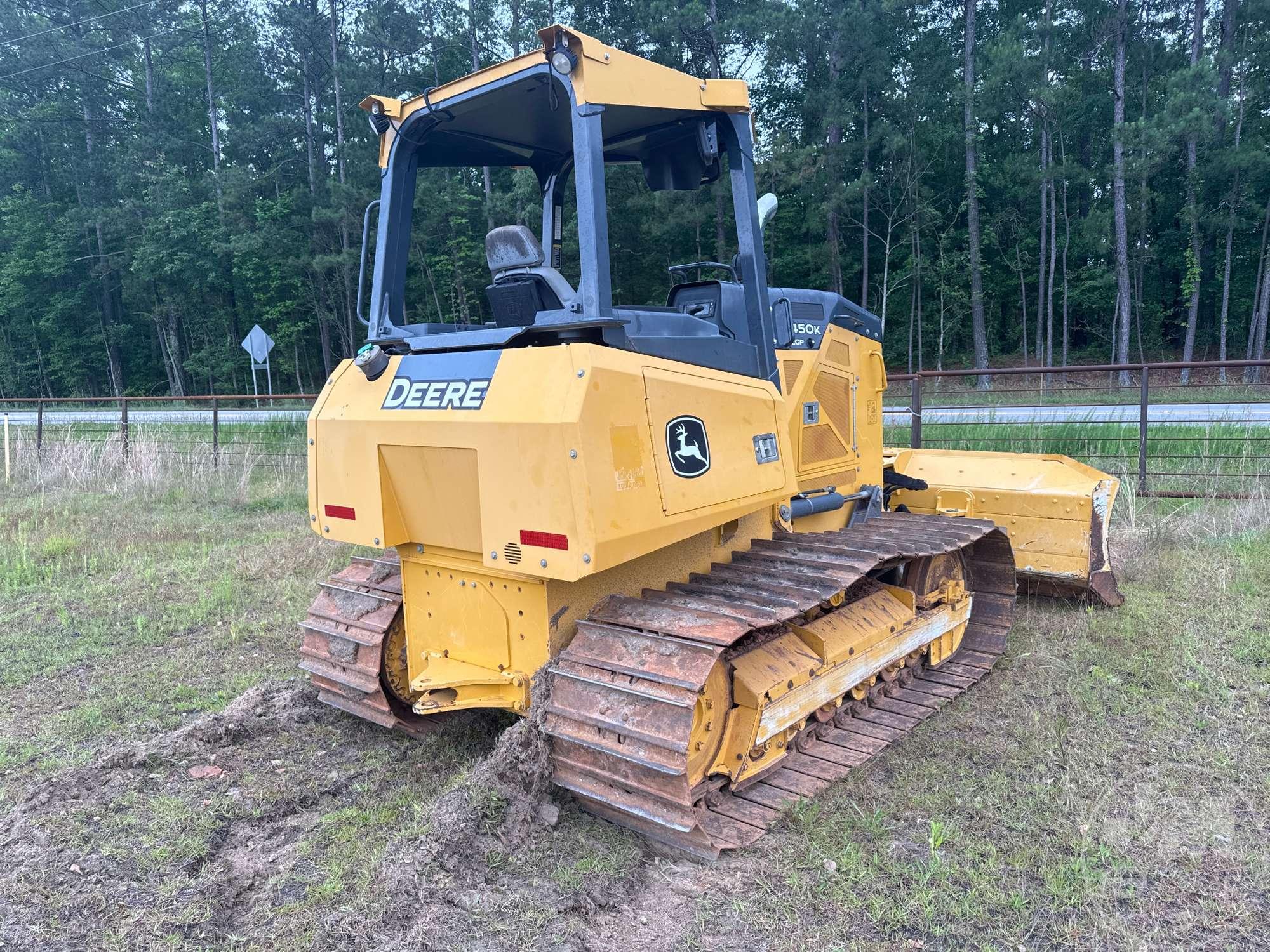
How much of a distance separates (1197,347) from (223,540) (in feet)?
109

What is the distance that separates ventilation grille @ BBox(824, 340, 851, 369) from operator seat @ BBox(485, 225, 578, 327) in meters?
1.90

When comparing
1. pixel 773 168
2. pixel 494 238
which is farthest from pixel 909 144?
pixel 494 238

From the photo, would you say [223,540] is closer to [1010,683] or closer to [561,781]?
[561,781]

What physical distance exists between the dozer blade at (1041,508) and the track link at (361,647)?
3.64 m

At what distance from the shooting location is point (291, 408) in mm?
14359

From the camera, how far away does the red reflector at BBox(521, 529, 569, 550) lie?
2.90 m

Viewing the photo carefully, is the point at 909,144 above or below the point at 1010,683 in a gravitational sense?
above

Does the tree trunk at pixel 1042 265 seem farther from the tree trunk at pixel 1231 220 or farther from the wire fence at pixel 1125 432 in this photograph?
the wire fence at pixel 1125 432

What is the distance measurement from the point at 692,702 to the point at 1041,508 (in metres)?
3.93

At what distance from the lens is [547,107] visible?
3619 millimetres

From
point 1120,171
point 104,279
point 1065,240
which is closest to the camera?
point 1120,171

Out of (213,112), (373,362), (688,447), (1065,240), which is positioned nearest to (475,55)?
(213,112)

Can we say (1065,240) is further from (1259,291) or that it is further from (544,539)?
(544,539)

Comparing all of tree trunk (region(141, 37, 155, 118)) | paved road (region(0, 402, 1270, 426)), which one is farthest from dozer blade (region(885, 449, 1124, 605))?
tree trunk (region(141, 37, 155, 118))
